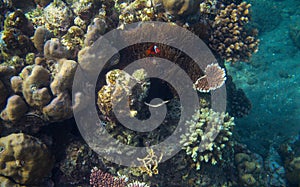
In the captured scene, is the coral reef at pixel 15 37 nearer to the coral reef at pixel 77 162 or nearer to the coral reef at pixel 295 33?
the coral reef at pixel 77 162

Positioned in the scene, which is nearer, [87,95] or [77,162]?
[87,95]

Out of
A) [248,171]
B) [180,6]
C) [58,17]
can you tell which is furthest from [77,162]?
[248,171]

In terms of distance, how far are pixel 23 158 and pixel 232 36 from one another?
4616mm

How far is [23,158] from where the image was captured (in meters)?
3.65

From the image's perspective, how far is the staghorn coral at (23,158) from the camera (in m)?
3.60

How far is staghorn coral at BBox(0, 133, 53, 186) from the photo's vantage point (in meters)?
3.60

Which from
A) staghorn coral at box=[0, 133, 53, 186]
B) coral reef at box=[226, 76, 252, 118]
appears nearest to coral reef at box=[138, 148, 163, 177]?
staghorn coral at box=[0, 133, 53, 186]

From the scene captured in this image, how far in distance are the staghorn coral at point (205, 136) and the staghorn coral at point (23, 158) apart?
2390 mm

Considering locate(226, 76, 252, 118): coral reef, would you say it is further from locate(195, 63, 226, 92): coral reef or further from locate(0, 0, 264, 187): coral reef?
locate(195, 63, 226, 92): coral reef

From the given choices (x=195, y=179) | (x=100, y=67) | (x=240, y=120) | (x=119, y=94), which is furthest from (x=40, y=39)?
(x=240, y=120)

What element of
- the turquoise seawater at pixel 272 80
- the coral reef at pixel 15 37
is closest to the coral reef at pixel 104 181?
the coral reef at pixel 15 37

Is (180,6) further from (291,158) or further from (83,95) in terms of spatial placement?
(291,158)

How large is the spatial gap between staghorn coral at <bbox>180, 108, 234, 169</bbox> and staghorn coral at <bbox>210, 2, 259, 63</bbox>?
143 centimetres

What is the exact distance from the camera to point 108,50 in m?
3.92
